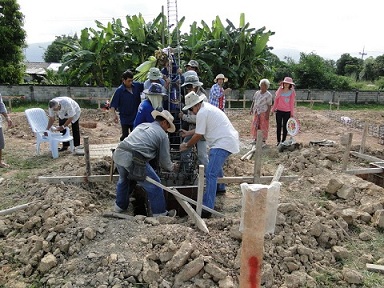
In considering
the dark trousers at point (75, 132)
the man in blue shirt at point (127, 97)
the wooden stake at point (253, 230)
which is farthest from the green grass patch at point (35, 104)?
the wooden stake at point (253, 230)

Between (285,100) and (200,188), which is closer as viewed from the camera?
(200,188)

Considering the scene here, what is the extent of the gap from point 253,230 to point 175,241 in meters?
1.91

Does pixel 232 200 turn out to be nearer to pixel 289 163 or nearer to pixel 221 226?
pixel 221 226

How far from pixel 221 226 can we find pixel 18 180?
11.7ft

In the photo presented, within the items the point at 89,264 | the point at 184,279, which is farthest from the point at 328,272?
the point at 89,264

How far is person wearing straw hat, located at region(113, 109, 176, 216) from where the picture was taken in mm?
4020

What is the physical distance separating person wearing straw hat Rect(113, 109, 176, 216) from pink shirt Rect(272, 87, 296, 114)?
3.75 metres

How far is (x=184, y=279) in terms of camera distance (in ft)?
9.99

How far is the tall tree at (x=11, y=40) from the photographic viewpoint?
16.6 meters

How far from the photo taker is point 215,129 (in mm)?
4328

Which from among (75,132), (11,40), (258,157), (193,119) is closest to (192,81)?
(193,119)

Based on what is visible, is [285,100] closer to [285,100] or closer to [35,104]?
[285,100]

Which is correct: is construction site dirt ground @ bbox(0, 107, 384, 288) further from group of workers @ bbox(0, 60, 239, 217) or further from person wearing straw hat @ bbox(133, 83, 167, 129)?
person wearing straw hat @ bbox(133, 83, 167, 129)

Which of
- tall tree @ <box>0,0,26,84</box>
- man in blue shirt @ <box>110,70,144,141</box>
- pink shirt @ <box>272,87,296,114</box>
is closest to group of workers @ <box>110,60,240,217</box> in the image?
man in blue shirt @ <box>110,70,144,141</box>
